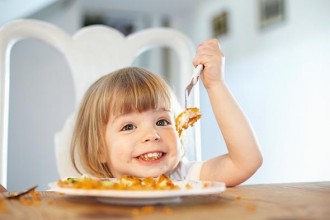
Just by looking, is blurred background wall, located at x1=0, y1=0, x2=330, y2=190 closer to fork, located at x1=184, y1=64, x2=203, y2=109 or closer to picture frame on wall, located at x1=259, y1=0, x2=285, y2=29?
picture frame on wall, located at x1=259, y1=0, x2=285, y2=29

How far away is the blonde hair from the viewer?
0.95 m

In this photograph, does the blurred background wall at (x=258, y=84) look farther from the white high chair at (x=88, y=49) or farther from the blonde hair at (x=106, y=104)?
the blonde hair at (x=106, y=104)

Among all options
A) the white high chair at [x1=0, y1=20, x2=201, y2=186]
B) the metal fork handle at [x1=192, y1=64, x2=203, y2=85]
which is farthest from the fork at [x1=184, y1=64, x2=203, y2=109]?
the white high chair at [x1=0, y1=20, x2=201, y2=186]

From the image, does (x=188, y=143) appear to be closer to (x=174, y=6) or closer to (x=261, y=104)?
(x=261, y=104)

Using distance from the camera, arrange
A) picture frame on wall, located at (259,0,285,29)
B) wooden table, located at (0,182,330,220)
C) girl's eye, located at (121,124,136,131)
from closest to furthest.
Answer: wooden table, located at (0,182,330,220) → girl's eye, located at (121,124,136,131) → picture frame on wall, located at (259,0,285,29)

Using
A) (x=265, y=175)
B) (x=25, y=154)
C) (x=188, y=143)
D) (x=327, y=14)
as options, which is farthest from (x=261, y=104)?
(x=188, y=143)

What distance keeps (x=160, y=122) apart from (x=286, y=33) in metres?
2.20

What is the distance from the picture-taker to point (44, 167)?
8.21ft

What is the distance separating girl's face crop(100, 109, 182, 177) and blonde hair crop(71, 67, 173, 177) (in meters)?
0.02

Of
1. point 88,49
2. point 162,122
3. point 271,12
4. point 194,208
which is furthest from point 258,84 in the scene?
point 194,208

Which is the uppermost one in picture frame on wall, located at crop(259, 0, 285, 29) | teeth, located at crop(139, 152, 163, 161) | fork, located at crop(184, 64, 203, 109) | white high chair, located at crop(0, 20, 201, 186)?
picture frame on wall, located at crop(259, 0, 285, 29)

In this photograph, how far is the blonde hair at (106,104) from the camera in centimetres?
95

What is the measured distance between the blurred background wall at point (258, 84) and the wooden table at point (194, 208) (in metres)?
1.86

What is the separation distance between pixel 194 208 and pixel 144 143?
0.41 m
